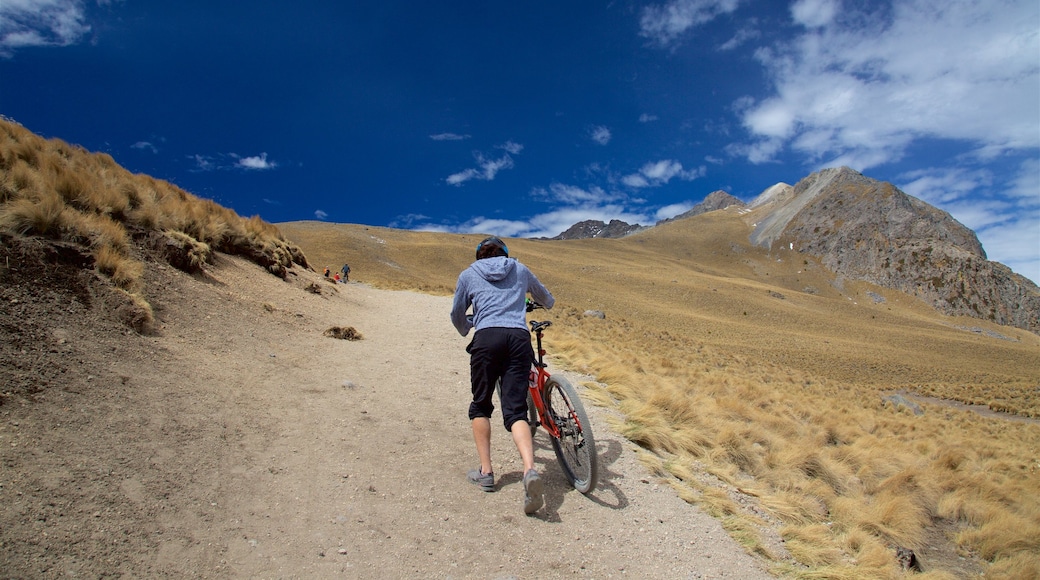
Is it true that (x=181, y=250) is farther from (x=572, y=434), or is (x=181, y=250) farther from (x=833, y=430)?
(x=833, y=430)

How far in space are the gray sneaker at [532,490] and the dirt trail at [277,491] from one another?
0.51 ft

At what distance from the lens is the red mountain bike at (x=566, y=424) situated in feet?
13.5

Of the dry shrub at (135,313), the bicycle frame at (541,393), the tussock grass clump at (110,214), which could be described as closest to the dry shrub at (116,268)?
the tussock grass clump at (110,214)

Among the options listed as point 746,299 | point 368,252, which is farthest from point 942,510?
point 368,252

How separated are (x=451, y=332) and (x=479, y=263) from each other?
8.30 meters

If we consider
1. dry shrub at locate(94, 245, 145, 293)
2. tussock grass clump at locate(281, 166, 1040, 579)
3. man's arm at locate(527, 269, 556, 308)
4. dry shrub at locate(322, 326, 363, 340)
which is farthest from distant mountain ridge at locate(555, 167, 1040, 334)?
dry shrub at locate(94, 245, 145, 293)

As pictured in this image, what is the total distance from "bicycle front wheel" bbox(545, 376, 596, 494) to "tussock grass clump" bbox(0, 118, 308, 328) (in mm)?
5394

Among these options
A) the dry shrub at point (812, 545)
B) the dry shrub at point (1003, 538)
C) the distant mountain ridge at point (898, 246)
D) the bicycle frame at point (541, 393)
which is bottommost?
the dry shrub at point (1003, 538)

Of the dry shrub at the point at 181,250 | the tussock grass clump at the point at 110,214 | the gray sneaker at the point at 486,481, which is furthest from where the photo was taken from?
the dry shrub at the point at 181,250

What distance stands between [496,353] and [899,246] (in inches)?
4274

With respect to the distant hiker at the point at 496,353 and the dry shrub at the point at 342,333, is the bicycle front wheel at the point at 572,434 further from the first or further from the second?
the dry shrub at the point at 342,333

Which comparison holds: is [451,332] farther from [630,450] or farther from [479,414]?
[479,414]

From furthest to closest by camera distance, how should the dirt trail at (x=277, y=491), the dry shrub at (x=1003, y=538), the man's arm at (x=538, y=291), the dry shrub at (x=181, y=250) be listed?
the dry shrub at (x=181, y=250) < the dry shrub at (x=1003, y=538) < the man's arm at (x=538, y=291) < the dirt trail at (x=277, y=491)

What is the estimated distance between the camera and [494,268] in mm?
4375
